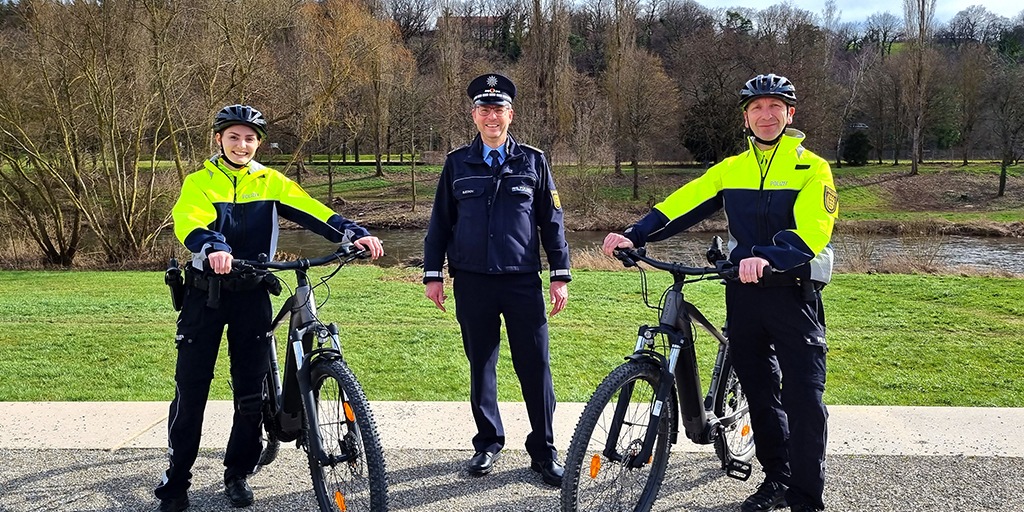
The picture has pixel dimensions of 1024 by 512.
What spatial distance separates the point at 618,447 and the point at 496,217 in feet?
4.37

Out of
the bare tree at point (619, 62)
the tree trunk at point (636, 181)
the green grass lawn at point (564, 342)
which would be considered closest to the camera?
the green grass lawn at point (564, 342)

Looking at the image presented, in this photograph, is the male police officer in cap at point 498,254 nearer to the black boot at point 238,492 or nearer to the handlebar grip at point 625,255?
the handlebar grip at point 625,255

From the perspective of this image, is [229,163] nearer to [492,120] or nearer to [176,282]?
[176,282]

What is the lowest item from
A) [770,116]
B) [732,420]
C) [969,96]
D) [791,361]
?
[732,420]

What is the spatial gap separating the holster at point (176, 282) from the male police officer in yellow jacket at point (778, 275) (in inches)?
79.9

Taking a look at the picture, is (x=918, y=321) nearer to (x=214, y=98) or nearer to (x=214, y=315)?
(x=214, y=315)

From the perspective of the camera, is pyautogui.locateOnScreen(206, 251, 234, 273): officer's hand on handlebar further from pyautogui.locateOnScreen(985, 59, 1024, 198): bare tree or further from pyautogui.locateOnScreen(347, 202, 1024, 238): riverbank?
pyautogui.locateOnScreen(985, 59, 1024, 198): bare tree

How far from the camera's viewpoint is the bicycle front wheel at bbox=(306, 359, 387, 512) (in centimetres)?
324

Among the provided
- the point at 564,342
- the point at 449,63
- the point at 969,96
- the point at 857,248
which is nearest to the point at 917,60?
the point at 969,96

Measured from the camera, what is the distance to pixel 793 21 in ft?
164

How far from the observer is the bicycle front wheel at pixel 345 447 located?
3236mm

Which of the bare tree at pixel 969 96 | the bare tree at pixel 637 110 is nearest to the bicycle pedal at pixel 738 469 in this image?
the bare tree at pixel 637 110

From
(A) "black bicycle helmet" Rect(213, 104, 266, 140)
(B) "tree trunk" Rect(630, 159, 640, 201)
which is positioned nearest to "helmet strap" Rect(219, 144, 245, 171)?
(A) "black bicycle helmet" Rect(213, 104, 266, 140)

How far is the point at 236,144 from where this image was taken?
12.2 ft
